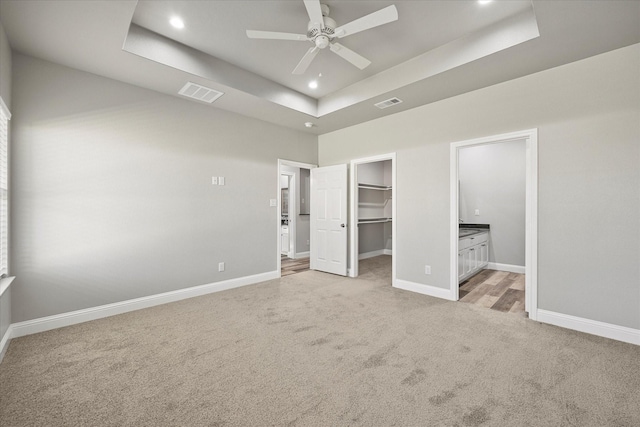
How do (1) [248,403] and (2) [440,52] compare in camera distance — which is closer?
(1) [248,403]

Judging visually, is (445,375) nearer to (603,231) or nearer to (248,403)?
(248,403)

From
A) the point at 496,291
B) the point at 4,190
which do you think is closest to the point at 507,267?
the point at 496,291

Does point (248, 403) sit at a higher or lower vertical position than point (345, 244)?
lower

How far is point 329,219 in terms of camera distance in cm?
530

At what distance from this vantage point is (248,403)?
1783 mm

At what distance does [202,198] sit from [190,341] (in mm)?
2044

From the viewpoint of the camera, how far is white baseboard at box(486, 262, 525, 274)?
5.34 metres

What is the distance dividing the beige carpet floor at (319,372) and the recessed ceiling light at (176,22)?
3008 millimetres

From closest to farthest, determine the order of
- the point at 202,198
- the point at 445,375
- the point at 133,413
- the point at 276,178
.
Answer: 1. the point at 133,413
2. the point at 445,375
3. the point at 202,198
4. the point at 276,178

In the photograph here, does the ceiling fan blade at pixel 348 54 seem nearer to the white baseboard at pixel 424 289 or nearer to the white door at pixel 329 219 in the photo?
the white door at pixel 329 219

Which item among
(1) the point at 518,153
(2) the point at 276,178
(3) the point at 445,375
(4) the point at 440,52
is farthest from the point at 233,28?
(1) the point at 518,153

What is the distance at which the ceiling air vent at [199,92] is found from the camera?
11.2 ft

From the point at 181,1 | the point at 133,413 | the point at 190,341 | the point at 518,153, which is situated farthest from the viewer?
the point at 518,153

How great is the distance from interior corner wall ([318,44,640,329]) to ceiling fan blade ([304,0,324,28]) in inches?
89.7
